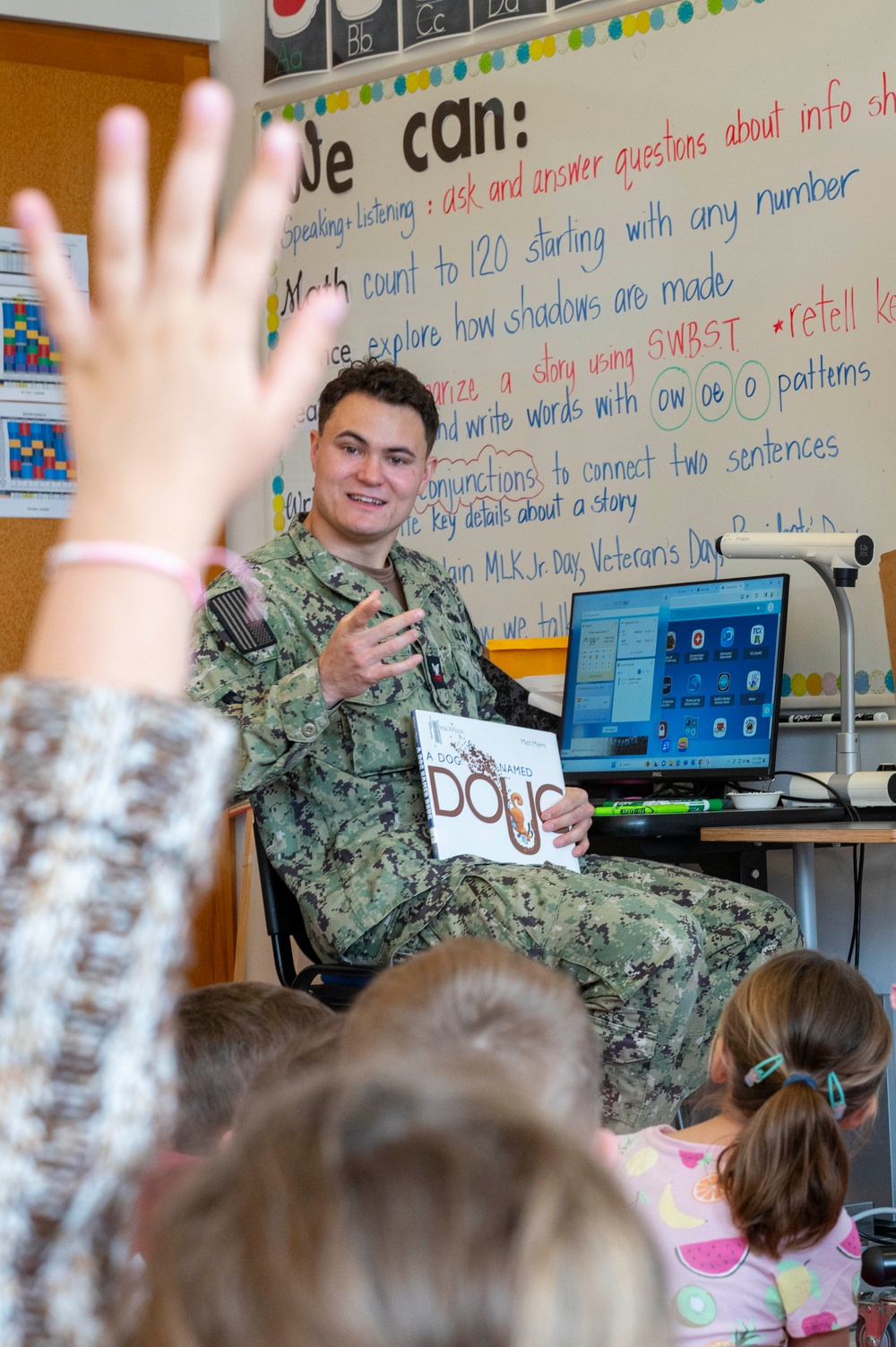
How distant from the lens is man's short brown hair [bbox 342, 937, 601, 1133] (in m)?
0.92

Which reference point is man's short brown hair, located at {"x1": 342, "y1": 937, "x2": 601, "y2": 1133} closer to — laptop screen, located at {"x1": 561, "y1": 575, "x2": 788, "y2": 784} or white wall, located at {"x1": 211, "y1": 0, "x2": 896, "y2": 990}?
laptop screen, located at {"x1": 561, "y1": 575, "x2": 788, "y2": 784}

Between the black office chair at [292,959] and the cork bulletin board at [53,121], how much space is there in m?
1.72

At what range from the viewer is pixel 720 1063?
5.36 ft

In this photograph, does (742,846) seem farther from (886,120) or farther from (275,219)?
(275,219)

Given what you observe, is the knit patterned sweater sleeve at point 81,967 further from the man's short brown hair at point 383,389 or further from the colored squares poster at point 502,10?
the colored squares poster at point 502,10

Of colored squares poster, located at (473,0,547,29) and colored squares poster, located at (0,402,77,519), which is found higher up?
colored squares poster, located at (473,0,547,29)

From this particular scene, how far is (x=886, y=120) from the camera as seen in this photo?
307 centimetres

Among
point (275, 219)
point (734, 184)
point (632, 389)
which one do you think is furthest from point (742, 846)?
point (275, 219)

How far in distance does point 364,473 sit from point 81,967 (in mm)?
2136

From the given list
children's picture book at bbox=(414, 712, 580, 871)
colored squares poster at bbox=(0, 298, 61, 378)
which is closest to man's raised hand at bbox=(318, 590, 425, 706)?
children's picture book at bbox=(414, 712, 580, 871)

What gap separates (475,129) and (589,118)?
328mm

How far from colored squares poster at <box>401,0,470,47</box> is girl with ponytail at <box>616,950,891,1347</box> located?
290cm

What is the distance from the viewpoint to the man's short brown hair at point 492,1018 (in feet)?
3.02

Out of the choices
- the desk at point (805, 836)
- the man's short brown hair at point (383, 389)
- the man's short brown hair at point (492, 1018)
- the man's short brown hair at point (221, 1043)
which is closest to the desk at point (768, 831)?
the desk at point (805, 836)
